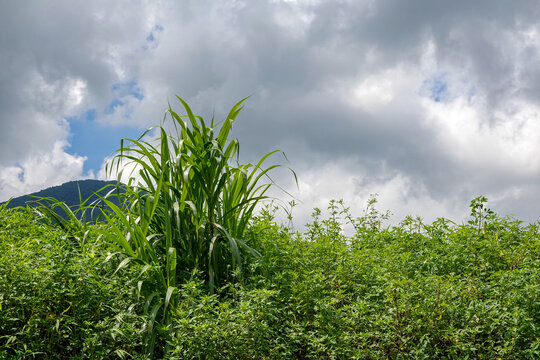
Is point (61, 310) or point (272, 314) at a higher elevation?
point (272, 314)

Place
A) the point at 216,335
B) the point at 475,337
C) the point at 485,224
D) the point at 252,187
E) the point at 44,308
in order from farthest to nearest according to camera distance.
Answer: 1. the point at 485,224
2. the point at 252,187
3. the point at 475,337
4. the point at 44,308
5. the point at 216,335

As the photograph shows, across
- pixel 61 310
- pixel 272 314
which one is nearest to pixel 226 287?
pixel 272 314

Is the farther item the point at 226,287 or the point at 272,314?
the point at 226,287

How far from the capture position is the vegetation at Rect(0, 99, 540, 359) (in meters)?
3.17

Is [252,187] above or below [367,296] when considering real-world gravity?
above

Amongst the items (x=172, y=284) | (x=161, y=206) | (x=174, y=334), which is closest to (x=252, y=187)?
(x=161, y=206)

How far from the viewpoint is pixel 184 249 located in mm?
3951

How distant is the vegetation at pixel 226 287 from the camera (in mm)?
3166

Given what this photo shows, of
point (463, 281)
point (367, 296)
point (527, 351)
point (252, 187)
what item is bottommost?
A: point (527, 351)

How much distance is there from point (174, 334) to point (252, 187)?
5.33 ft

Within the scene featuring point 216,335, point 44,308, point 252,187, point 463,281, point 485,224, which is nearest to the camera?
point 216,335

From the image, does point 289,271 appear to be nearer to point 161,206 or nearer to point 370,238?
point 161,206

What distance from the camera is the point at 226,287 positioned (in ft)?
12.7

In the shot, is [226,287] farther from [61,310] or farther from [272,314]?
[61,310]
